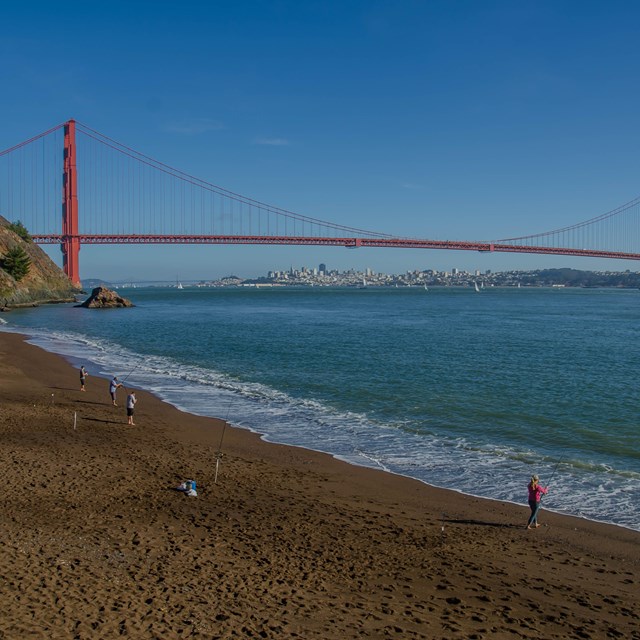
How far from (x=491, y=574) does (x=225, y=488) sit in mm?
4515

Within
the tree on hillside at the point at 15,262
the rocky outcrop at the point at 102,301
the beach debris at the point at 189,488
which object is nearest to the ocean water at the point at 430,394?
the beach debris at the point at 189,488

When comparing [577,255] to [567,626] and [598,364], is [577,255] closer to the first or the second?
[598,364]

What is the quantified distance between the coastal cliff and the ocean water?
19950mm

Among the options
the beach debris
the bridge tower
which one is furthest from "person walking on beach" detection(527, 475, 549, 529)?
the bridge tower

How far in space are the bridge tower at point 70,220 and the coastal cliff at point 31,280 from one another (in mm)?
1550

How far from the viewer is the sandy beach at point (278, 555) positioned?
5.79 metres

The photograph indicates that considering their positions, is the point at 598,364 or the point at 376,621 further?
the point at 598,364

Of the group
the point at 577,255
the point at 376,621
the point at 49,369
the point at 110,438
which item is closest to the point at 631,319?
the point at 577,255

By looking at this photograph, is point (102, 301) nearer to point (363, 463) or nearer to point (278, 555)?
point (363, 463)

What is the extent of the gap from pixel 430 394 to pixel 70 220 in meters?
71.1

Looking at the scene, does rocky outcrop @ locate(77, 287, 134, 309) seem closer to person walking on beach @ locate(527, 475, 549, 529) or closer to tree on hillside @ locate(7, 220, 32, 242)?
tree on hillside @ locate(7, 220, 32, 242)

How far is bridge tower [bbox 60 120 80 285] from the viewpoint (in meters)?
78.7

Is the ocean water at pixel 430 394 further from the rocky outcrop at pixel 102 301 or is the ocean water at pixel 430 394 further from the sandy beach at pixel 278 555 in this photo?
the rocky outcrop at pixel 102 301

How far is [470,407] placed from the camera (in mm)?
17641
